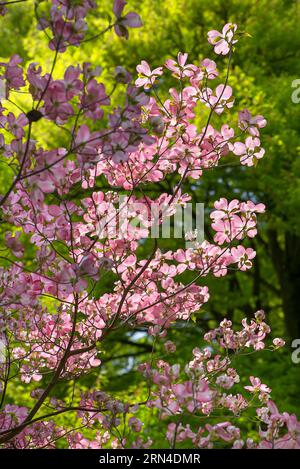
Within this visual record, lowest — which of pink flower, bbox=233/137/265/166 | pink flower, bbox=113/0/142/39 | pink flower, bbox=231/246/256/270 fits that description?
pink flower, bbox=231/246/256/270

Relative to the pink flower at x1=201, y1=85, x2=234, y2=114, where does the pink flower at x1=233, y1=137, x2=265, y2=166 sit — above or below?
below

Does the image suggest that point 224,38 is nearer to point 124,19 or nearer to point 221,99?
point 221,99

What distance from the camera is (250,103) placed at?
322 inches

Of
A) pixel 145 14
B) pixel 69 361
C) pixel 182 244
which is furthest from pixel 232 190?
pixel 69 361

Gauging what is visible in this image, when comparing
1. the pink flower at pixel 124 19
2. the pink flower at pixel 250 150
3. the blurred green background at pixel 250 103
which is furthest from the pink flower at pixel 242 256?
the blurred green background at pixel 250 103

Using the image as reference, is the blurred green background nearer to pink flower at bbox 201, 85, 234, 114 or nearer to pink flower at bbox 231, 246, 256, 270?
pink flower at bbox 231, 246, 256, 270

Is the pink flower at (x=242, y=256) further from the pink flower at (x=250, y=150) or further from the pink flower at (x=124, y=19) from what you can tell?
the pink flower at (x=124, y=19)

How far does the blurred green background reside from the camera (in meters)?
7.58

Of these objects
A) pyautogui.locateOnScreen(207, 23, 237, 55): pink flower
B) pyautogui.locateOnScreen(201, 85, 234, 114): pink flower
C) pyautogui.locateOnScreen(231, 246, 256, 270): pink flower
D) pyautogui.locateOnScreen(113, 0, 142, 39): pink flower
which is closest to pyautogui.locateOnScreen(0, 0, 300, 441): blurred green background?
pyautogui.locateOnScreen(231, 246, 256, 270): pink flower

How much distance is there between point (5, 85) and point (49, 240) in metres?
0.72

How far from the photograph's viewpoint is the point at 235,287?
1071cm

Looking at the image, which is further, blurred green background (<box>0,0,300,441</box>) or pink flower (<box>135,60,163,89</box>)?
blurred green background (<box>0,0,300,441</box>)

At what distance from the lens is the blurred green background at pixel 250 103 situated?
7.58m
